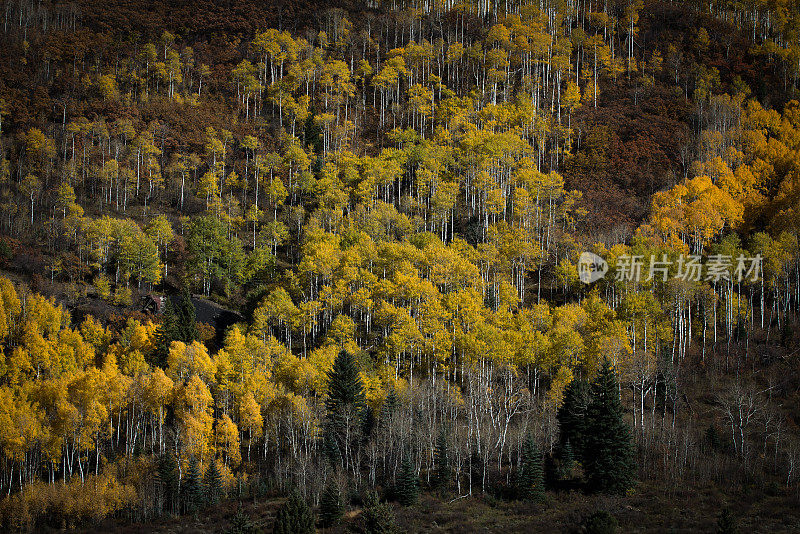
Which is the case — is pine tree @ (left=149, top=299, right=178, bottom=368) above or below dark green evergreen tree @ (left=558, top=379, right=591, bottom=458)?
above

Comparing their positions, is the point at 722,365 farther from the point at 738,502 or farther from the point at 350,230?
the point at 350,230

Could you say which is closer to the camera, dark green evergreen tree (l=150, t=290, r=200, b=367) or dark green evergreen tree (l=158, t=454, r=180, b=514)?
dark green evergreen tree (l=158, t=454, r=180, b=514)

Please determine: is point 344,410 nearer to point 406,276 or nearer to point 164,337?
point 406,276

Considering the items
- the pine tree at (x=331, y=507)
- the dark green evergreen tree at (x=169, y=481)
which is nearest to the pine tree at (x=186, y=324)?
the dark green evergreen tree at (x=169, y=481)

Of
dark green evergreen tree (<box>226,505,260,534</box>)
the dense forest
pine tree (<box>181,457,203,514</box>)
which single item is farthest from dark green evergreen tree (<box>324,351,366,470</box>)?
dark green evergreen tree (<box>226,505,260,534</box>)

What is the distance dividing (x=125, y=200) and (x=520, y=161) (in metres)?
47.7

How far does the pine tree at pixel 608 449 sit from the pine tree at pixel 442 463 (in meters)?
9.27

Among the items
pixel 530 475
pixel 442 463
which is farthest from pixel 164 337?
pixel 530 475

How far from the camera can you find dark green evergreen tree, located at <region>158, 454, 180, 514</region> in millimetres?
52375

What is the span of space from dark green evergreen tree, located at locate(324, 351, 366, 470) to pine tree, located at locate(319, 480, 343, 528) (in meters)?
6.11

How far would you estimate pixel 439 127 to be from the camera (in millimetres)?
101188

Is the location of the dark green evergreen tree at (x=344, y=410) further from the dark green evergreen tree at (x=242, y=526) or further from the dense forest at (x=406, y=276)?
the dark green evergreen tree at (x=242, y=526)

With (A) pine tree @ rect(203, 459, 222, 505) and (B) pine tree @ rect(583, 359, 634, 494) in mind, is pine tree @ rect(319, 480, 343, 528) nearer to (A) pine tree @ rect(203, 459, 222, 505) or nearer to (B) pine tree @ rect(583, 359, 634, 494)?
(A) pine tree @ rect(203, 459, 222, 505)

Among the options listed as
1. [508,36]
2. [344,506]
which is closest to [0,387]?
[344,506]
